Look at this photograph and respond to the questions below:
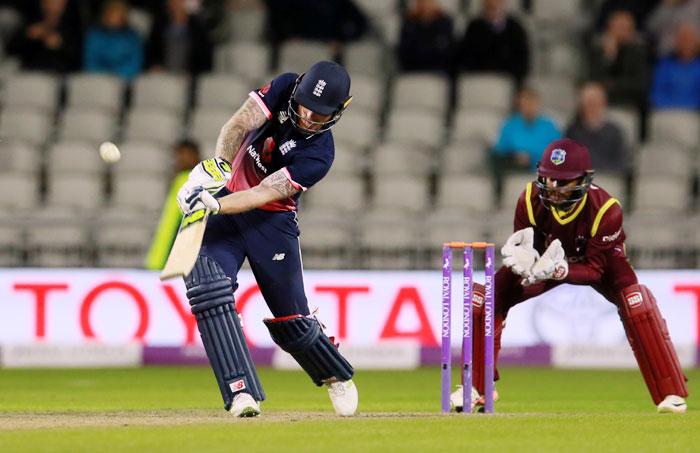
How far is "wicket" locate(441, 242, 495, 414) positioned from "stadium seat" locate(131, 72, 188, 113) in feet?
24.3

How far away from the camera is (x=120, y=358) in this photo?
1414cm

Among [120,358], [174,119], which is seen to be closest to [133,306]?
[120,358]

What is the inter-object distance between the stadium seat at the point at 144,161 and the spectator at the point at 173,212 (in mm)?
1898

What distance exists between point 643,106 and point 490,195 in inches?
81.7

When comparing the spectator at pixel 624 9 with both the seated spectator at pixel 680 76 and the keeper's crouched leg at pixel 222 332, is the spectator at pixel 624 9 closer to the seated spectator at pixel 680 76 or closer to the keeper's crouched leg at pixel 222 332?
the seated spectator at pixel 680 76

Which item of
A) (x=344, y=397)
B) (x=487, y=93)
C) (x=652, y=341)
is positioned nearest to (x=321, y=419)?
(x=344, y=397)

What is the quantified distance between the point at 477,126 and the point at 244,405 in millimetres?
7575

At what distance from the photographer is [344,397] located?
9.23 metres

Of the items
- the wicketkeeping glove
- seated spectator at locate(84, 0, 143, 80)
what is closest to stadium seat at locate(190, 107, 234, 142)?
seated spectator at locate(84, 0, 143, 80)

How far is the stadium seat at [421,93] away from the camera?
16.1 meters

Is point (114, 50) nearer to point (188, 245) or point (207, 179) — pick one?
point (207, 179)

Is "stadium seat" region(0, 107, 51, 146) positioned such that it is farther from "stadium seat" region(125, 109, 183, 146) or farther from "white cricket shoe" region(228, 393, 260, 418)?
"white cricket shoe" region(228, 393, 260, 418)

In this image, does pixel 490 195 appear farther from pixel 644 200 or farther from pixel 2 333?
pixel 2 333

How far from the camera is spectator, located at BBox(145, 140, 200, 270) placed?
42.1ft
